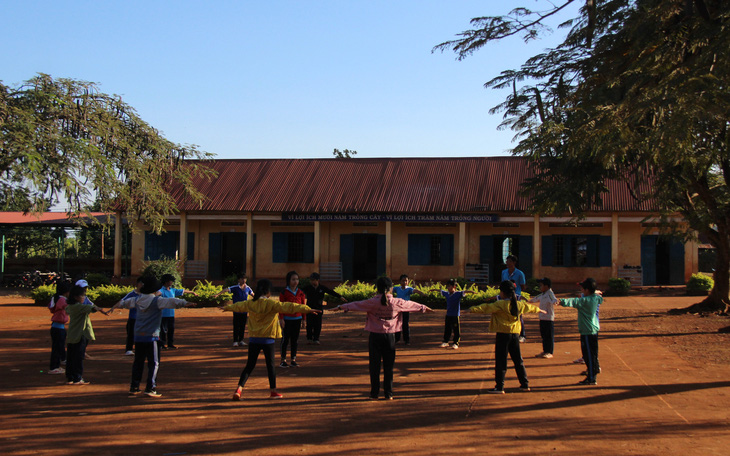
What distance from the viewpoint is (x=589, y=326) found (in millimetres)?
8516

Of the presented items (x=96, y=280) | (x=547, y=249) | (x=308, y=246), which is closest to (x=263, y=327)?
(x=96, y=280)

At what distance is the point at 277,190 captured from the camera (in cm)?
2784

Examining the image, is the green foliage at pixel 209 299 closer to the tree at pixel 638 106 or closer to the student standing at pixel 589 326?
the tree at pixel 638 106

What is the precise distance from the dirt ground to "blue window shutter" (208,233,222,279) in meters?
15.4

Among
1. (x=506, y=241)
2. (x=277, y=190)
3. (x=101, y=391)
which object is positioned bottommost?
(x=101, y=391)

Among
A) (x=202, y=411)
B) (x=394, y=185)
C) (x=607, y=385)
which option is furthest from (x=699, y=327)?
(x=394, y=185)

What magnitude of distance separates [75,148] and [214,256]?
1589cm

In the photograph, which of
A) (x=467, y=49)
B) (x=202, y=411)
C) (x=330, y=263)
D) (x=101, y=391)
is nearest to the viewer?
(x=202, y=411)

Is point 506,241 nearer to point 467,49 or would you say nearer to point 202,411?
point 467,49

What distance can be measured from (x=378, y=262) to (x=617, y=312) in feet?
37.8

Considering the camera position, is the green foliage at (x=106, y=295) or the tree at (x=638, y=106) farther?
the green foliage at (x=106, y=295)

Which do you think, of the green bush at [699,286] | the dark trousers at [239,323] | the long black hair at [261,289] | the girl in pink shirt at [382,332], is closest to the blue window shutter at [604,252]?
the green bush at [699,286]

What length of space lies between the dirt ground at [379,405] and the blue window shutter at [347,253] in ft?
48.6

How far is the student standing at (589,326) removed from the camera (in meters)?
8.40
